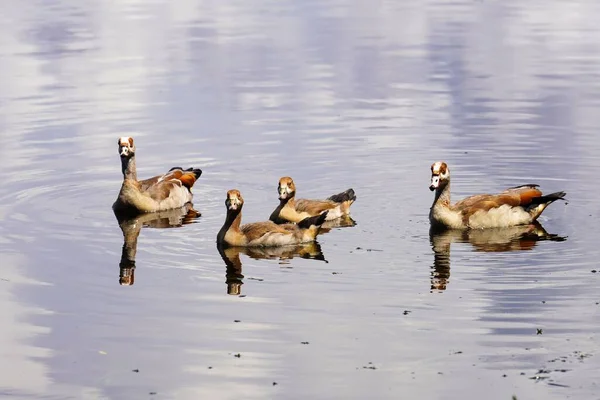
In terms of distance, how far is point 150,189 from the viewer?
24.9 m

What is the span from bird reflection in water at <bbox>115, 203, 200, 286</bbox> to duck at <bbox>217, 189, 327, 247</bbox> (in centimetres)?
146

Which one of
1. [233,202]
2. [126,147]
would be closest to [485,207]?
[233,202]

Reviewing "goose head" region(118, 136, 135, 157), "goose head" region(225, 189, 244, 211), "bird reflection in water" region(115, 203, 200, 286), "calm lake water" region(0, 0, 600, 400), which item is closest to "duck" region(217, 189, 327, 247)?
"goose head" region(225, 189, 244, 211)

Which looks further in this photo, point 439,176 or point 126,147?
point 126,147

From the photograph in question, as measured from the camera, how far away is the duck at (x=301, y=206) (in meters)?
22.8

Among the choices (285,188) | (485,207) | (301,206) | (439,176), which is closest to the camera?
(485,207)

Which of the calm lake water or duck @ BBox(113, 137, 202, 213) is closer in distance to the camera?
the calm lake water

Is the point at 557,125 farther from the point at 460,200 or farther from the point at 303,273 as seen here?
the point at 303,273

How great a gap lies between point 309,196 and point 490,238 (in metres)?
4.32

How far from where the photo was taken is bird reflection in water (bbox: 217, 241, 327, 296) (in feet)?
65.6

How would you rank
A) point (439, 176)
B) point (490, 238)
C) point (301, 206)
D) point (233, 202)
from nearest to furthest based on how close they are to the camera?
point (233, 202)
point (490, 238)
point (439, 176)
point (301, 206)

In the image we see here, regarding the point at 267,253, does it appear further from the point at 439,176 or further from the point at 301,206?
the point at 439,176

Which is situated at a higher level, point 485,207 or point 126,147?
point 126,147

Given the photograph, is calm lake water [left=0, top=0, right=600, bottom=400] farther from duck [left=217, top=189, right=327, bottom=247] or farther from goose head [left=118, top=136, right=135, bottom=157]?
goose head [left=118, top=136, right=135, bottom=157]
